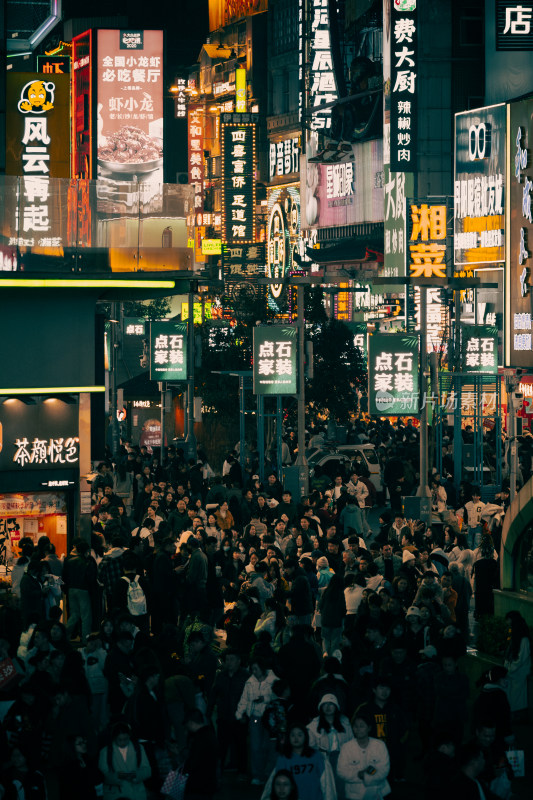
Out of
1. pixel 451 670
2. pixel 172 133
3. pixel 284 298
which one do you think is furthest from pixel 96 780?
pixel 172 133

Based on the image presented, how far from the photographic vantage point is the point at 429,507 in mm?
28141

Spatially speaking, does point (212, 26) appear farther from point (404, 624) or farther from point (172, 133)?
point (404, 624)

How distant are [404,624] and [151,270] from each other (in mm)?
8410

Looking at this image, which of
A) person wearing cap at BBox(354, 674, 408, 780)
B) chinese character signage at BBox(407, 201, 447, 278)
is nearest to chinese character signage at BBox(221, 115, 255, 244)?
chinese character signage at BBox(407, 201, 447, 278)

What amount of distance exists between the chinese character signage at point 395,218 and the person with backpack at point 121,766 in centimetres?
4653

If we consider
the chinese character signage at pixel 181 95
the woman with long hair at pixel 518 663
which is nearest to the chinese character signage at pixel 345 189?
the chinese character signage at pixel 181 95

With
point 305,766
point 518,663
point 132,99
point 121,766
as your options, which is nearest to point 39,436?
point 518,663

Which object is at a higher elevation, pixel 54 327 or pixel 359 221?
pixel 359 221

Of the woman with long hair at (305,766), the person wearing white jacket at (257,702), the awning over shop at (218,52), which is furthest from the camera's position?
the awning over shop at (218,52)

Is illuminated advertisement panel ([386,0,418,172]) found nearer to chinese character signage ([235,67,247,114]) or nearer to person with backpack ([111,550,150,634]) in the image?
chinese character signage ([235,67,247,114])

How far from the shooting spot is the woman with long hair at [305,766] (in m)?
10.3

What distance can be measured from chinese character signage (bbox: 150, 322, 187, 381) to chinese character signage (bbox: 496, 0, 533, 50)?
62.2ft

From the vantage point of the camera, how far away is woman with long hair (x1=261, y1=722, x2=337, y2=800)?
10.3m

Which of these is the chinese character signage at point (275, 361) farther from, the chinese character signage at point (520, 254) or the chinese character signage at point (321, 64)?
the chinese character signage at point (321, 64)
